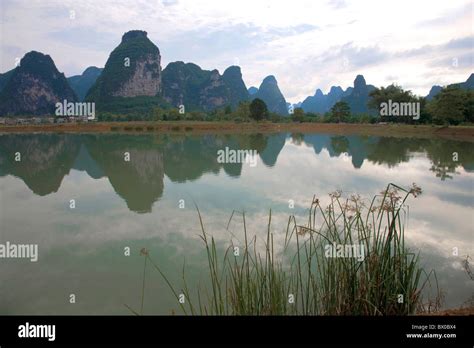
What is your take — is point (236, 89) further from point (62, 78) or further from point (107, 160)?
point (107, 160)

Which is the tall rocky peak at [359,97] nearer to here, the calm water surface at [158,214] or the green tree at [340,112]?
the green tree at [340,112]

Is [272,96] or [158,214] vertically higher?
[272,96]

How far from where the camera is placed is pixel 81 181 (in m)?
12.1

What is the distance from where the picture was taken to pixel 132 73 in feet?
353

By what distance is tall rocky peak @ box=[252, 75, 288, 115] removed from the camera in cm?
16024

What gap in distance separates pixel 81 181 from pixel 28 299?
855 cm

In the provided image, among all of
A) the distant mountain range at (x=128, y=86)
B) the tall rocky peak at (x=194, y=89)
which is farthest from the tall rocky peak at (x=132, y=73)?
the tall rocky peak at (x=194, y=89)

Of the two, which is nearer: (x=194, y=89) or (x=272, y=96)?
(x=194, y=89)

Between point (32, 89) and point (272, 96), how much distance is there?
100 m

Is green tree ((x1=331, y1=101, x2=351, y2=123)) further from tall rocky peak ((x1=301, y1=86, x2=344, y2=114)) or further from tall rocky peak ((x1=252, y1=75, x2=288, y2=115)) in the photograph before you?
tall rocky peak ((x1=301, y1=86, x2=344, y2=114))

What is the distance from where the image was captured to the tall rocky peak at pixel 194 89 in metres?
128

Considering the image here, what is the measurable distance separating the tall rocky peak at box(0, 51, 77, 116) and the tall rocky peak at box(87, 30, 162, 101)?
1056 centimetres
